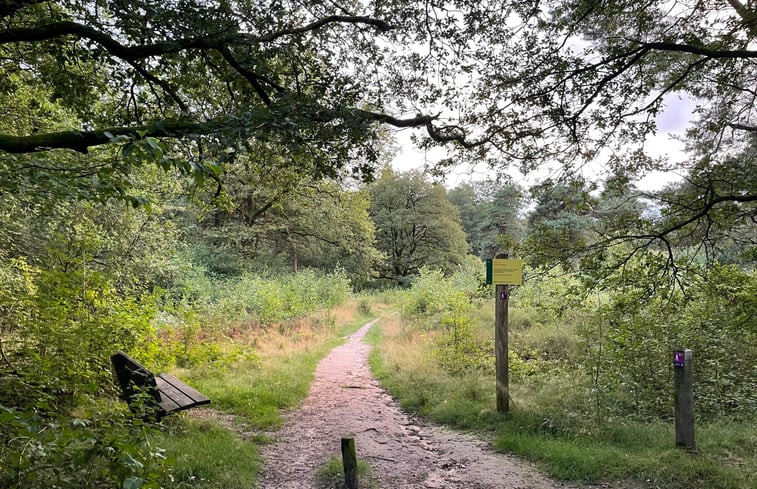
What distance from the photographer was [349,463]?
412cm

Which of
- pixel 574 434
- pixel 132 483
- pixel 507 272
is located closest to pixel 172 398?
pixel 132 483

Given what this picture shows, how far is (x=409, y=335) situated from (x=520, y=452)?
7.63 meters

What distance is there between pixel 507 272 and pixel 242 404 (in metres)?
4.86

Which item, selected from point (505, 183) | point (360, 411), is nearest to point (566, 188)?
point (505, 183)

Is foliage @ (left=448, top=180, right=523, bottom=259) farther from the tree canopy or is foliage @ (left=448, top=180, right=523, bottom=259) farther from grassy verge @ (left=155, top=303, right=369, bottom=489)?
grassy verge @ (left=155, top=303, right=369, bottom=489)

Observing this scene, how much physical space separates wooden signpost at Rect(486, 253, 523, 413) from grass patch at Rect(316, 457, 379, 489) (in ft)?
8.81

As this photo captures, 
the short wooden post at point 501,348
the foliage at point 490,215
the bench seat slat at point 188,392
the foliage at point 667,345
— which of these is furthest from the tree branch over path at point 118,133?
the foliage at point 667,345

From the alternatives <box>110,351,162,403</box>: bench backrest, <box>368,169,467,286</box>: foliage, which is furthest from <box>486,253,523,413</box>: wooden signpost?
<box>368,169,467,286</box>: foliage

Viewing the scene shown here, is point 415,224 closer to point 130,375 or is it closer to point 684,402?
point 684,402

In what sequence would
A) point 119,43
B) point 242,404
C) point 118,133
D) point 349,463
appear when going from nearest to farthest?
point 118,133 → point 349,463 → point 119,43 → point 242,404

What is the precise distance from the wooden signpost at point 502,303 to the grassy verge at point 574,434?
30 centimetres

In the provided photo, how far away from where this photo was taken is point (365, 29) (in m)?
6.71

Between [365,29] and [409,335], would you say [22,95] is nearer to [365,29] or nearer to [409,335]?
[365,29]

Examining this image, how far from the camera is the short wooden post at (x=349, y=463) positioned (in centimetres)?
406
